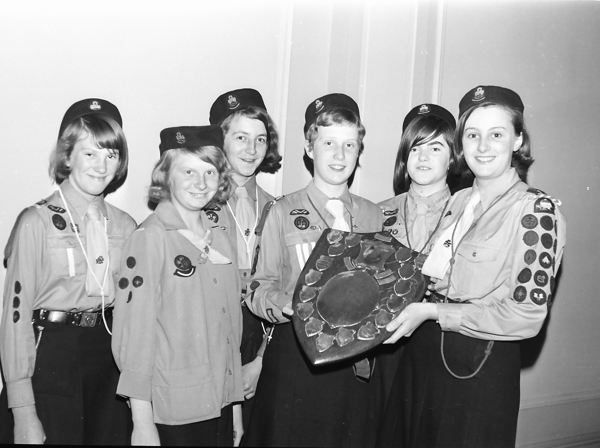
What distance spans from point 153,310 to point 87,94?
1.32 meters

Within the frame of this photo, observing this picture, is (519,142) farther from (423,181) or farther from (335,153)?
→ (335,153)

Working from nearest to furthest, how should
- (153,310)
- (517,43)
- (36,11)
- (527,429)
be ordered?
(153,310) < (36,11) < (517,43) < (527,429)

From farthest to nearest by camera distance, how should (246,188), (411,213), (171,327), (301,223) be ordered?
(246,188), (411,213), (301,223), (171,327)

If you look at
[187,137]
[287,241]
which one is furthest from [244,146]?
[287,241]

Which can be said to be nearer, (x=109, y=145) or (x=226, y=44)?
(x=109, y=145)

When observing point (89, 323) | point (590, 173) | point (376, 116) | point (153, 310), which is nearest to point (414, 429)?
point (153, 310)

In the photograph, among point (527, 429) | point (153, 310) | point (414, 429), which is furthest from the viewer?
point (527, 429)

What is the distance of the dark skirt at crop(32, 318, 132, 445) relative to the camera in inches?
99.3

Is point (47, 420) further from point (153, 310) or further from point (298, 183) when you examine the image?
point (298, 183)

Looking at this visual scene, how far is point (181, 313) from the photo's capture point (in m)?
2.48

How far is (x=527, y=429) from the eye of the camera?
418 cm

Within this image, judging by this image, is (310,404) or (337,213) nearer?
(310,404)

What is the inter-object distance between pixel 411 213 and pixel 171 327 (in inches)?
46.3

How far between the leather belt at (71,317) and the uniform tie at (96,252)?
9 cm
